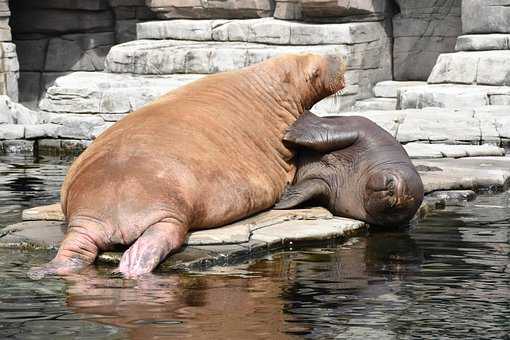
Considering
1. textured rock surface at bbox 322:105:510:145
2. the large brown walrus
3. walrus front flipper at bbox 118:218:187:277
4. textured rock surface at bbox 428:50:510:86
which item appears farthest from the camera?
textured rock surface at bbox 428:50:510:86

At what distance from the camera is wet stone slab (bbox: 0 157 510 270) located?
21.9 ft

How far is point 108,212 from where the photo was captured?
6641 millimetres

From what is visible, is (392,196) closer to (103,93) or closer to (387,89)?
(103,93)

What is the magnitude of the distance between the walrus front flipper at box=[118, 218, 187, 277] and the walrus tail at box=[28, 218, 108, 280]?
0.22 meters

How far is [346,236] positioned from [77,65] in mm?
13157

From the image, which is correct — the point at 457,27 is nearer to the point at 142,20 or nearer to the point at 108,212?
the point at 142,20

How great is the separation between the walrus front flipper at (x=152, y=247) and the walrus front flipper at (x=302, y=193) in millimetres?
1506

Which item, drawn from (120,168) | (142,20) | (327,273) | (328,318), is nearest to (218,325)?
(328,318)

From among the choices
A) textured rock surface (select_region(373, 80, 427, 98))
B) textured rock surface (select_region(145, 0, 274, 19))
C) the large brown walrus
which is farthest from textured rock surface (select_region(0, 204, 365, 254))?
textured rock surface (select_region(145, 0, 274, 19))

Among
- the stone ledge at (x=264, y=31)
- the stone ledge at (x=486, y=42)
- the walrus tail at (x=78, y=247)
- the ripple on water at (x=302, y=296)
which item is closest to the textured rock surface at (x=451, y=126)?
the stone ledge at (x=486, y=42)

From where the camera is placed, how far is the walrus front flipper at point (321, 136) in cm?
820

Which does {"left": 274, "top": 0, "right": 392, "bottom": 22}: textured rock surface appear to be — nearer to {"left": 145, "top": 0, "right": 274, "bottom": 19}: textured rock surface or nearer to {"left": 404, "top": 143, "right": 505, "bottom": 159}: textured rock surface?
{"left": 145, "top": 0, "right": 274, "bottom": 19}: textured rock surface

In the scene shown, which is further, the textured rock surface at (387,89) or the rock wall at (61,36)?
the rock wall at (61,36)

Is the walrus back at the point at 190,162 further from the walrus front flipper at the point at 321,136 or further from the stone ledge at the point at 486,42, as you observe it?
the stone ledge at the point at 486,42
